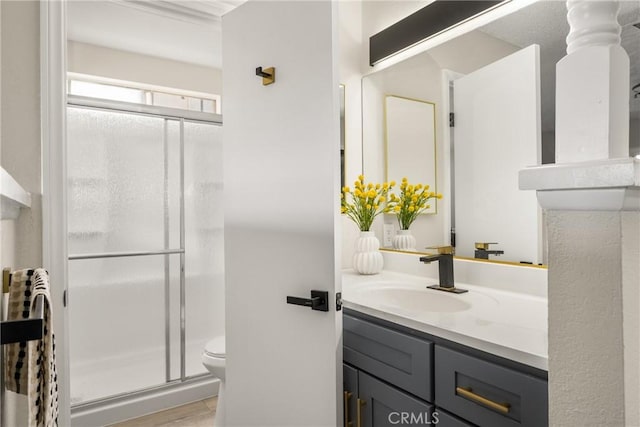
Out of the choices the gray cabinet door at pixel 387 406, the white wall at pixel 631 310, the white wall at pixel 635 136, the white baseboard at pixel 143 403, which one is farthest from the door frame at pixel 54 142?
the white wall at pixel 635 136

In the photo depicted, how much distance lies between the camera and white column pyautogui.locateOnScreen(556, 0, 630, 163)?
527 millimetres

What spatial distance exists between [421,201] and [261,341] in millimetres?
1053

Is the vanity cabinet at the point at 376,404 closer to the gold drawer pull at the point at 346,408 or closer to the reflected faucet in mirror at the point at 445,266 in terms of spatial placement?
Answer: the gold drawer pull at the point at 346,408

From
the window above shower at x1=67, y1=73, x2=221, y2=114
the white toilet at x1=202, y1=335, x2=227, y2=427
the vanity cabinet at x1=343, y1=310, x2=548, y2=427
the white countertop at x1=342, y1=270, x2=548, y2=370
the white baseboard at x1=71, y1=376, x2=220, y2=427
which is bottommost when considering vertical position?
the white baseboard at x1=71, y1=376, x2=220, y2=427

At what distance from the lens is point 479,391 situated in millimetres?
1036

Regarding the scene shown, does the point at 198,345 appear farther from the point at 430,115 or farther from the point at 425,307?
the point at 430,115

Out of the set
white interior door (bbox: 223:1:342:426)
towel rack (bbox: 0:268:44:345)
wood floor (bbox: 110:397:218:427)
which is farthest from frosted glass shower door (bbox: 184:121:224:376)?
towel rack (bbox: 0:268:44:345)

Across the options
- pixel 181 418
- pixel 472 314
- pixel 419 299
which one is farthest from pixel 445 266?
pixel 181 418

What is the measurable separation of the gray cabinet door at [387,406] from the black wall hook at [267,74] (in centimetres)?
117

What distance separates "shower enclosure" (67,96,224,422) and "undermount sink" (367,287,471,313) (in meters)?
1.46

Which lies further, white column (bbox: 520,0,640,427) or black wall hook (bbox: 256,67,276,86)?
black wall hook (bbox: 256,67,276,86)

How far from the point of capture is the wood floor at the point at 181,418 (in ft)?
7.48

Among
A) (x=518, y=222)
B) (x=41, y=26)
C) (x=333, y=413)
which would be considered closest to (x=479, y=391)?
(x=333, y=413)

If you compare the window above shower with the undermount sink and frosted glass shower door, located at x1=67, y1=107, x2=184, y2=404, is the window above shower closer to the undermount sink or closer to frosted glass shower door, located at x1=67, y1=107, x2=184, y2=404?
frosted glass shower door, located at x1=67, y1=107, x2=184, y2=404
